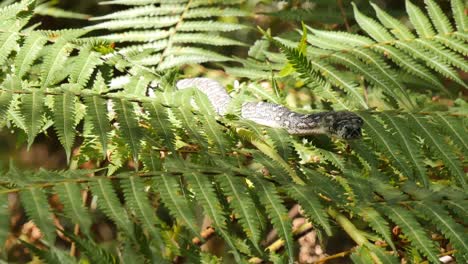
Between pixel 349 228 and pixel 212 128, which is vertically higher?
pixel 212 128

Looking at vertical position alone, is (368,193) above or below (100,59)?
below

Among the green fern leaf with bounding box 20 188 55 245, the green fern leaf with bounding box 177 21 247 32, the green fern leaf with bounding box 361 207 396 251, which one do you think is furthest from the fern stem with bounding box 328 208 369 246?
the green fern leaf with bounding box 177 21 247 32

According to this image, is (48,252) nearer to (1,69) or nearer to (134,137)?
(134,137)

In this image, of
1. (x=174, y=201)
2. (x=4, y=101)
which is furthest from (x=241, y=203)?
(x=4, y=101)

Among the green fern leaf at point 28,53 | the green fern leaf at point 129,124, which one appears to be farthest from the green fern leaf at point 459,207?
the green fern leaf at point 28,53

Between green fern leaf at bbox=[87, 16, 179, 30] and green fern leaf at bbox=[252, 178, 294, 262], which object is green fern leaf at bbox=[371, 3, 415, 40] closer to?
green fern leaf at bbox=[87, 16, 179, 30]

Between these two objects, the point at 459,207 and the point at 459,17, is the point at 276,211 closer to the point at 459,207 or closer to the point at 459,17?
the point at 459,207

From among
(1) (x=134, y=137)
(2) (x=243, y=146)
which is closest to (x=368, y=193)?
(2) (x=243, y=146)
